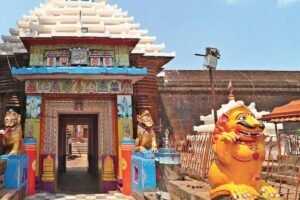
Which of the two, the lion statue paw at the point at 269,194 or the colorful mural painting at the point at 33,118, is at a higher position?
the colorful mural painting at the point at 33,118

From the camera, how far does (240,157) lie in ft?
15.9

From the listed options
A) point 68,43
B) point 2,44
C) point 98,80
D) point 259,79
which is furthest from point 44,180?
point 259,79

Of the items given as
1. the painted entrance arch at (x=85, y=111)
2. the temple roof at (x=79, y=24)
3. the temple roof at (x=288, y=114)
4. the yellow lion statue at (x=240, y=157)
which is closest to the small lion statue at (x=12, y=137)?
the painted entrance arch at (x=85, y=111)

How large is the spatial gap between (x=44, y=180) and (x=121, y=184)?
8.24 ft

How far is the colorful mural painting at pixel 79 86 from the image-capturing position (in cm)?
1177

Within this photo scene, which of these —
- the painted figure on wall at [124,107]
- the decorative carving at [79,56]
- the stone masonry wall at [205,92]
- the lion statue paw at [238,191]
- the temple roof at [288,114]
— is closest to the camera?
the lion statue paw at [238,191]

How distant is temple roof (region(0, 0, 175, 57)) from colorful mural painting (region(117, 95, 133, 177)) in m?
2.15

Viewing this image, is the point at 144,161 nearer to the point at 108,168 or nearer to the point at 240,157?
the point at 108,168

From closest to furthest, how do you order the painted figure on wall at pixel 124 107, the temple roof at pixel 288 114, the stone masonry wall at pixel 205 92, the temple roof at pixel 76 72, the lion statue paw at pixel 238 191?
the lion statue paw at pixel 238 191
the temple roof at pixel 288 114
the temple roof at pixel 76 72
the painted figure on wall at pixel 124 107
the stone masonry wall at pixel 205 92

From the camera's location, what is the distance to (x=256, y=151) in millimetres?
4859

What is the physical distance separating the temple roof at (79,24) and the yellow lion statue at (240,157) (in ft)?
26.2

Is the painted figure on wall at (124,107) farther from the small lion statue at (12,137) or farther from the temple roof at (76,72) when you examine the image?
the small lion statue at (12,137)

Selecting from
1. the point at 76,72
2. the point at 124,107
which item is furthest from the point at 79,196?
the point at 76,72

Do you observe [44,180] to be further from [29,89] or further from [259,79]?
[259,79]
